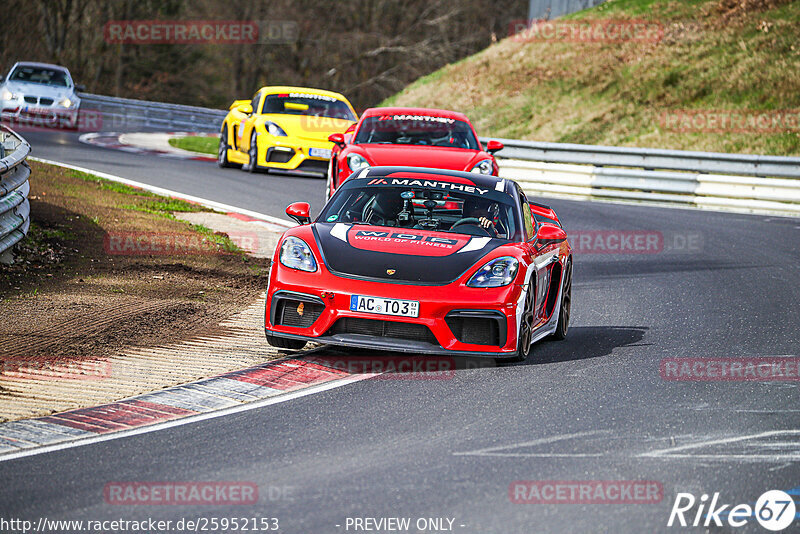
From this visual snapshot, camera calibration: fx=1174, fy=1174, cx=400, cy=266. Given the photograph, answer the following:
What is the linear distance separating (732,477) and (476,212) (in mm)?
3797

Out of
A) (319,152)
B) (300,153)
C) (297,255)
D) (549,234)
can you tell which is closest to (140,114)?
(300,153)

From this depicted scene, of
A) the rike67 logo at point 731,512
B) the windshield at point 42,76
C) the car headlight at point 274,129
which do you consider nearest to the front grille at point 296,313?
the rike67 logo at point 731,512

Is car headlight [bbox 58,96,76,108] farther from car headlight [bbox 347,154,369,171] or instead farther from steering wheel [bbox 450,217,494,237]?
steering wheel [bbox 450,217,494,237]

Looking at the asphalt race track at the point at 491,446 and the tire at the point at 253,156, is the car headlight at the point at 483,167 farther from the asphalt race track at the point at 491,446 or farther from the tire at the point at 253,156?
the tire at the point at 253,156

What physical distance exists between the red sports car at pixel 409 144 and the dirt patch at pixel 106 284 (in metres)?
2.07

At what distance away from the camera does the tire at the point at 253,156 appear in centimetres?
2120

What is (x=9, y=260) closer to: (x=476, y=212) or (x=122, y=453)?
(x=476, y=212)

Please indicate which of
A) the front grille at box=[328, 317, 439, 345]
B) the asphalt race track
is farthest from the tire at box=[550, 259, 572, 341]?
the front grille at box=[328, 317, 439, 345]

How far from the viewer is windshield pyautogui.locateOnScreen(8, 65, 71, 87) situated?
1133 inches

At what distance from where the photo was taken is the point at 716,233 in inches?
682

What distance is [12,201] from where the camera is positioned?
1070 cm

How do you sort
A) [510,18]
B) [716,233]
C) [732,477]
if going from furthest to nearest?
[510,18]
[716,233]
[732,477]

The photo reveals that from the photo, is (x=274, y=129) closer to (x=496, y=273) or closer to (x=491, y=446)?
(x=496, y=273)

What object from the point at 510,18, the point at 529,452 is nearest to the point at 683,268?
the point at 529,452
